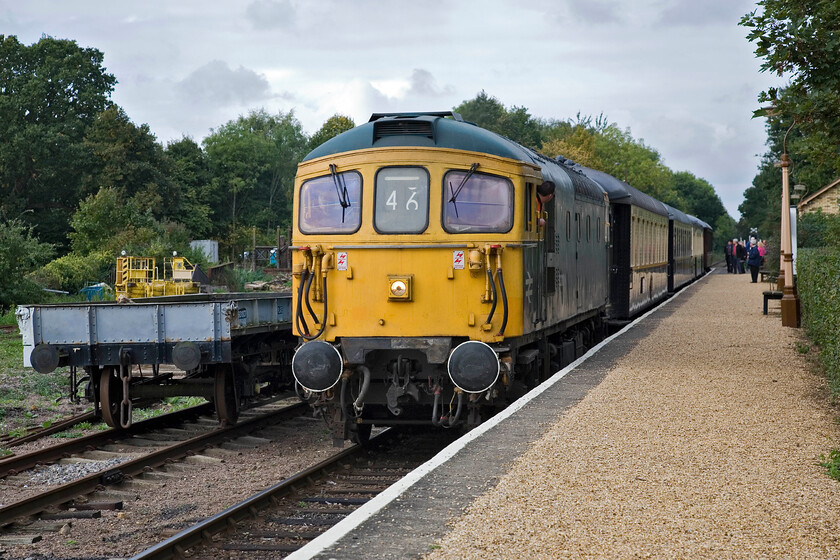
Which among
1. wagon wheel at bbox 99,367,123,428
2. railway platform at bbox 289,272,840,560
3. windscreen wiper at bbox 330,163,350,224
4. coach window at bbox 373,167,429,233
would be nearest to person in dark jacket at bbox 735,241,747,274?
railway platform at bbox 289,272,840,560

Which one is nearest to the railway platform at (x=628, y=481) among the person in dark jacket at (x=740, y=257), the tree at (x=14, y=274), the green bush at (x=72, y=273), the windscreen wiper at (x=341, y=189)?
the windscreen wiper at (x=341, y=189)

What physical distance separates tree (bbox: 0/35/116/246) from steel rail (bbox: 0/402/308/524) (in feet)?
149

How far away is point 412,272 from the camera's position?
389 inches

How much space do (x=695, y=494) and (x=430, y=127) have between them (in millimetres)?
5140

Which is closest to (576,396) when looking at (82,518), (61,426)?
(82,518)

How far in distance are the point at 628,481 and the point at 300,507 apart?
3224 mm

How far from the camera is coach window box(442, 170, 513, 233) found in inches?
392

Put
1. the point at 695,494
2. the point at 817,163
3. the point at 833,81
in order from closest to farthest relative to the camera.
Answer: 1. the point at 695,494
2. the point at 833,81
3. the point at 817,163

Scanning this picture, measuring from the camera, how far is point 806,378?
1246 cm

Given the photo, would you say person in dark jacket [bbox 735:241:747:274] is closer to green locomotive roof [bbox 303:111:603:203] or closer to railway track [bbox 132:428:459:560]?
railway track [bbox 132:428:459:560]

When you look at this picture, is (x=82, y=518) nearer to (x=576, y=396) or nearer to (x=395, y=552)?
(x=395, y=552)

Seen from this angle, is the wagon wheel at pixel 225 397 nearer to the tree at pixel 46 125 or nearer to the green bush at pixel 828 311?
the green bush at pixel 828 311

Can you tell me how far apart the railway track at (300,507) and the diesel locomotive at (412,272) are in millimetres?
516

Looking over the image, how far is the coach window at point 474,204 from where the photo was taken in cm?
995
